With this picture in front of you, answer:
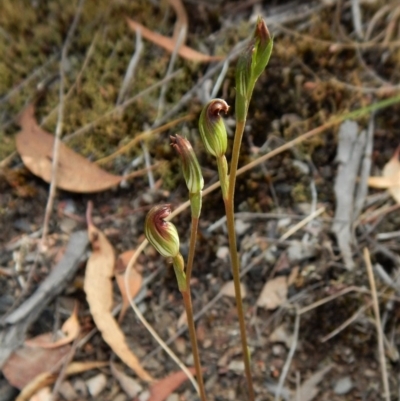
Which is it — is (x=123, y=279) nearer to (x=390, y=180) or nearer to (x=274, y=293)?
(x=274, y=293)

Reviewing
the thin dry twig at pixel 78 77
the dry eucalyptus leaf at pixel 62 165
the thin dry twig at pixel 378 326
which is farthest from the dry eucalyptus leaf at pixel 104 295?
the thin dry twig at pixel 378 326

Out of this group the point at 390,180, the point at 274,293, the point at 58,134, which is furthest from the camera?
the point at 58,134

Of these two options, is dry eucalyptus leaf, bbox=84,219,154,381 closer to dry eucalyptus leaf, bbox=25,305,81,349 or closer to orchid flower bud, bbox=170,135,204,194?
dry eucalyptus leaf, bbox=25,305,81,349

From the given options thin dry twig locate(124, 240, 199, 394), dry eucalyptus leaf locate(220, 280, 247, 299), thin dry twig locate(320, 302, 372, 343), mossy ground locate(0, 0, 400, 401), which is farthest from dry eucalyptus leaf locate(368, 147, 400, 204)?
thin dry twig locate(124, 240, 199, 394)

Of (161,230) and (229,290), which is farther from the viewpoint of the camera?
(229,290)

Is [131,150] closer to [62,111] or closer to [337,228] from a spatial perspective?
[62,111]

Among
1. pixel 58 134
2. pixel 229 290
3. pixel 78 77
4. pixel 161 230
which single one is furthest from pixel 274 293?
pixel 78 77

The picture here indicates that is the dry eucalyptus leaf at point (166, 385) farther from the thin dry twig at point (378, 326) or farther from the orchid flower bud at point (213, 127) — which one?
the orchid flower bud at point (213, 127)

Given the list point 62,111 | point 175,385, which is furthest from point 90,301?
point 62,111
